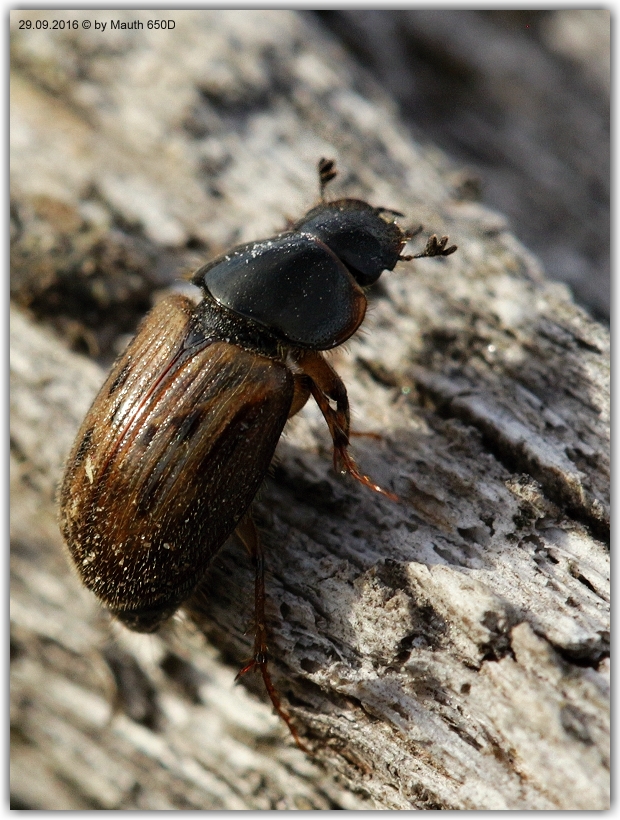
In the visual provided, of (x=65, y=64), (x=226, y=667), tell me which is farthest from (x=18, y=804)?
(x=65, y=64)

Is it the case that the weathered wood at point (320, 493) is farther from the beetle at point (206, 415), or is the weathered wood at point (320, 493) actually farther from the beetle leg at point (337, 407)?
the beetle at point (206, 415)

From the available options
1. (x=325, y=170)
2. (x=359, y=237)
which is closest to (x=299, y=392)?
(x=359, y=237)

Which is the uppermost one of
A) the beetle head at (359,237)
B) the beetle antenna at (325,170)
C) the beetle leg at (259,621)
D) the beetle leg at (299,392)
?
the beetle antenna at (325,170)

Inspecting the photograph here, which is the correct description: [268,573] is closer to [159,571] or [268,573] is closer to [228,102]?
[159,571]

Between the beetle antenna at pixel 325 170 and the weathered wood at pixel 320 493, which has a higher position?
the beetle antenna at pixel 325 170

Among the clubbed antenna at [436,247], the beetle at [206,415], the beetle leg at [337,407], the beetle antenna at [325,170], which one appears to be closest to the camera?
the beetle at [206,415]

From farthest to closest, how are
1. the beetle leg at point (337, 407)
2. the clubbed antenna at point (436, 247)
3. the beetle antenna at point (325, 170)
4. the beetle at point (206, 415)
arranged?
the beetle antenna at point (325, 170) < the clubbed antenna at point (436, 247) < the beetle leg at point (337, 407) < the beetle at point (206, 415)

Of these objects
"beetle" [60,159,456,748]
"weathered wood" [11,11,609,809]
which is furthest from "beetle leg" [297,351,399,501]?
"weathered wood" [11,11,609,809]

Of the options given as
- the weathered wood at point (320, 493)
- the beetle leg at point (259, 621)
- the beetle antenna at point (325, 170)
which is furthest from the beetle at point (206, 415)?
the beetle antenna at point (325, 170)

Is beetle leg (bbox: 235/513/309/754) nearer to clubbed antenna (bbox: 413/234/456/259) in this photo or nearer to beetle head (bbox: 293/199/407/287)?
beetle head (bbox: 293/199/407/287)
